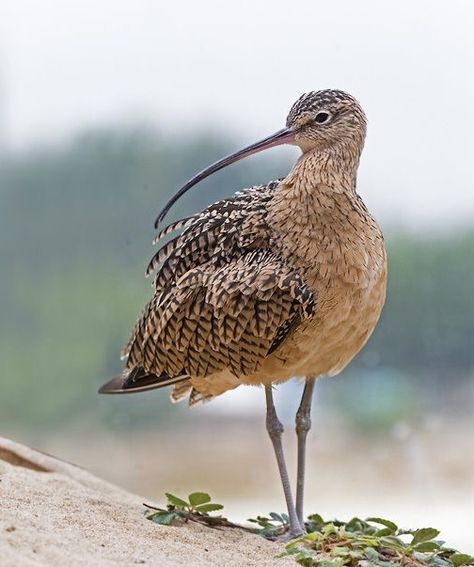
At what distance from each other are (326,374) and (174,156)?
1.62 m

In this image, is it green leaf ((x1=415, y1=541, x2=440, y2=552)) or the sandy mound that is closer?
the sandy mound

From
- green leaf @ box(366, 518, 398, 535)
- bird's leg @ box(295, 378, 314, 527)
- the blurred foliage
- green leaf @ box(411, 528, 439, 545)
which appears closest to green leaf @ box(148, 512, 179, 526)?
bird's leg @ box(295, 378, 314, 527)

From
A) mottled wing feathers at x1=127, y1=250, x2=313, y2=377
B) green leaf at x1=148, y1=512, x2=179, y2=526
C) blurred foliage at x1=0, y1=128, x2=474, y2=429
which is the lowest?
green leaf at x1=148, y1=512, x2=179, y2=526

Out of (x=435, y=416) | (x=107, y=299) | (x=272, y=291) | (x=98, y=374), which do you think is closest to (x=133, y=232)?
(x=107, y=299)

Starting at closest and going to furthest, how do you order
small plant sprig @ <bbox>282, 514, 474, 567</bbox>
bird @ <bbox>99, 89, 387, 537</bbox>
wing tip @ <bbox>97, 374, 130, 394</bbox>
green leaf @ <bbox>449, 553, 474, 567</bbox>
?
small plant sprig @ <bbox>282, 514, 474, 567</bbox>
green leaf @ <bbox>449, 553, 474, 567</bbox>
bird @ <bbox>99, 89, 387, 537</bbox>
wing tip @ <bbox>97, 374, 130, 394</bbox>

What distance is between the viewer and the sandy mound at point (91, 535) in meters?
2.51

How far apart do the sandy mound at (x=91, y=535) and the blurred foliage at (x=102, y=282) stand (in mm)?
1373

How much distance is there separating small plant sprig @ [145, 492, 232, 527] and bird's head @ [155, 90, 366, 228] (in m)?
1.12

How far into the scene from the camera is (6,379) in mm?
5566

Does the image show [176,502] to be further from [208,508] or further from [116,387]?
[116,387]

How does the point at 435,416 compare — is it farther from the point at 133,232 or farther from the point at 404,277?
the point at 133,232

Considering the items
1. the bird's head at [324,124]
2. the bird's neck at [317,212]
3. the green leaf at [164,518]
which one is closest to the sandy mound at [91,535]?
A: the green leaf at [164,518]

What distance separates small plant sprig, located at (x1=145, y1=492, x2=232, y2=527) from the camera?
3414 mm

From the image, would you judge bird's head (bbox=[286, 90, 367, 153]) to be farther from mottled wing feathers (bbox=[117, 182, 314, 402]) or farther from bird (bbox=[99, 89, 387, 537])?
mottled wing feathers (bbox=[117, 182, 314, 402])
